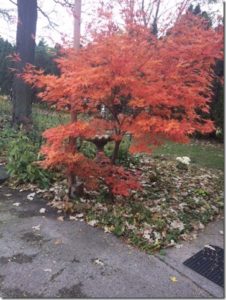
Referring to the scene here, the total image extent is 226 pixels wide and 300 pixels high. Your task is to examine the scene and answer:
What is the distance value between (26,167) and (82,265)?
8.80ft

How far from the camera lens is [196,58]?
383 centimetres

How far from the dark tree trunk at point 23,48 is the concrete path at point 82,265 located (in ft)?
13.3

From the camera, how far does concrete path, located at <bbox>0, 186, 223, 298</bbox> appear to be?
294cm

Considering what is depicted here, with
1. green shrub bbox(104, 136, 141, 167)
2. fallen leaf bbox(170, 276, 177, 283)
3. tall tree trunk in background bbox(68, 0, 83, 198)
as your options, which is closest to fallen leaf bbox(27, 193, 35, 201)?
tall tree trunk in background bbox(68, 0, 83, 198)

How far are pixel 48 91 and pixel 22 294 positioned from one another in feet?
8.05

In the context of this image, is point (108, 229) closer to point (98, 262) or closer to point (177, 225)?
point (98, 262)

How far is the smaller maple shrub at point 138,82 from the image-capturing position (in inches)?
144

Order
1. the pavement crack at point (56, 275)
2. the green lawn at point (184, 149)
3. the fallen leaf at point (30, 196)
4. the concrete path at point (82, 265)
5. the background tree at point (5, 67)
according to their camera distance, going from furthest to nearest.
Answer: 1. the background tree at point (5, 67)
2. the green lawn at point (184, 149)
3. the fallen leaf at point (30, 196)
4. the pavement crack at point (56, 275)
5. the concrete path at point (82, 265)

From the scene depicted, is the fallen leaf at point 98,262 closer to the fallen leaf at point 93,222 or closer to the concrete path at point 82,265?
the concrete path at point 82,265

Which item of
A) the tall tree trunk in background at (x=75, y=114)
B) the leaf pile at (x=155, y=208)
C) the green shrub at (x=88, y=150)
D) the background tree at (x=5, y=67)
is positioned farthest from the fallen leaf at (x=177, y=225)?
the background tree at (x=5, y=67)

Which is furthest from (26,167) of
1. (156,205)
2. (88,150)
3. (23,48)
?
(23,48)

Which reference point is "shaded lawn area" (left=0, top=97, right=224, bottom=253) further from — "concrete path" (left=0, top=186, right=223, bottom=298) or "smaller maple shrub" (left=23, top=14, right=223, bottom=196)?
"smaller maple shrub" (left=23, top=14, right=223, bottom=196)

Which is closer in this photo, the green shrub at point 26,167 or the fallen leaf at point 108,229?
the fallen leaf at point 108,229

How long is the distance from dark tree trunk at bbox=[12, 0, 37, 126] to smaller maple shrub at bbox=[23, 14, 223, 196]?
384 cm
